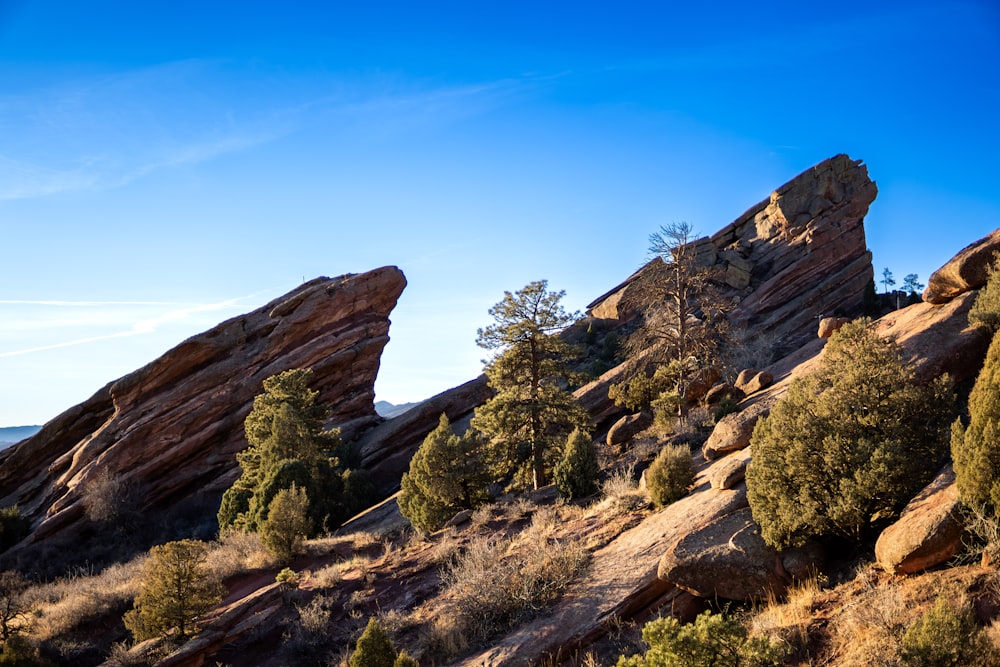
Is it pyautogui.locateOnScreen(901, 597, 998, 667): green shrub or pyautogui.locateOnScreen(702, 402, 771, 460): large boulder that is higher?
pyautogui.locateOnScreen(702, 402, 771, 460): large boulder

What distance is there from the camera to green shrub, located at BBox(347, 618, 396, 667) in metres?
9.83

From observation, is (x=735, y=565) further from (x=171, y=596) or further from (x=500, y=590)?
(x=171, y=596)

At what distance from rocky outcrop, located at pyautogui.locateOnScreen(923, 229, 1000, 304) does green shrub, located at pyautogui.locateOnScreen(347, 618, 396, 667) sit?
48.7 ft

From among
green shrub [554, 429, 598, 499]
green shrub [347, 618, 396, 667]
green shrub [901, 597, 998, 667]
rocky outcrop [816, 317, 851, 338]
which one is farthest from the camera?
rocky outcrop [816, 317, 851, 338]

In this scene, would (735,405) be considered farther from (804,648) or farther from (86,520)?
(86,520)

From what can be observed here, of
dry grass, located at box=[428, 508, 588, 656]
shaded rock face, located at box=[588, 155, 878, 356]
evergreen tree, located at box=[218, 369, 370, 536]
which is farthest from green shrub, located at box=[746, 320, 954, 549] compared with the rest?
shaded rock face, located at box=[588, 155, 878, 356]

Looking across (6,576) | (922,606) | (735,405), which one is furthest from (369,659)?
(6,576)

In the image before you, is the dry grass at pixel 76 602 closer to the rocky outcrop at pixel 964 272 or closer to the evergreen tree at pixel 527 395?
the evergreen tree at pixel 527 395

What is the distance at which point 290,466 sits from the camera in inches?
896

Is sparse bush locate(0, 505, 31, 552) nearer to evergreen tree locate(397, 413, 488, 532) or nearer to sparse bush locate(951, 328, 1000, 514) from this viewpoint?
evergreen tree locate(397, 413, 488, 532)

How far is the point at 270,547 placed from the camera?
18.1m

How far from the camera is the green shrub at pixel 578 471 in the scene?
17172 mm

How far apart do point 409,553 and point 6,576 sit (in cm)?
2096

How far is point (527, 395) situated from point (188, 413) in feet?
89.8
